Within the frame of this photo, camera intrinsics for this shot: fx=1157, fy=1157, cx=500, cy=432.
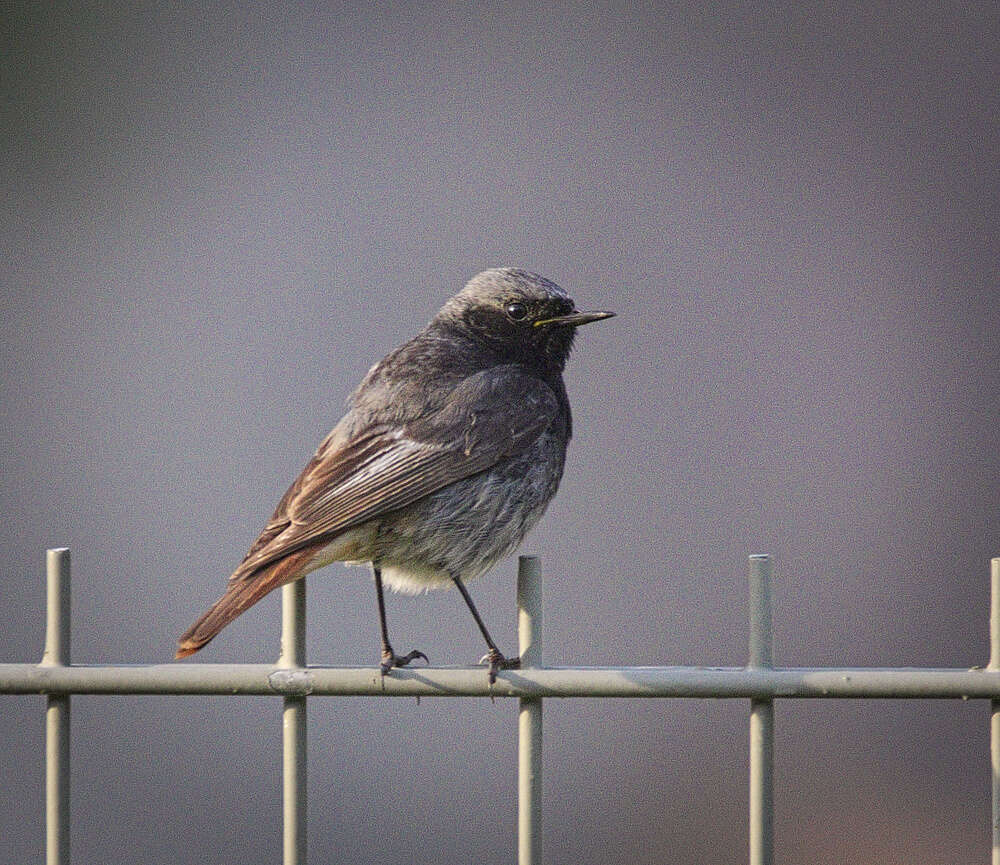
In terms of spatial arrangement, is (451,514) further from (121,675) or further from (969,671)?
(969,671)

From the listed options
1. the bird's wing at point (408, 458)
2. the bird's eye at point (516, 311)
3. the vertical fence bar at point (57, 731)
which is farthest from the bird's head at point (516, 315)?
the vertical fence bar at point (57, 731)

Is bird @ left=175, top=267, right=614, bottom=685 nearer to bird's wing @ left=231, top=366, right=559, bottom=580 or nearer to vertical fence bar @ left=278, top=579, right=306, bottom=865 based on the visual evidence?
bird's wing @ left=231, top=366, right=559, bottom=580

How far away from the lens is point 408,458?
278 cm

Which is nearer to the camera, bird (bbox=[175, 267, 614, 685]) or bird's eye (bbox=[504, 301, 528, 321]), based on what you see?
bird (bbox=[175, 267, 614, 685])

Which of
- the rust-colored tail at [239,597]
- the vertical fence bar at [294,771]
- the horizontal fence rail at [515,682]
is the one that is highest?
the rust-colored tail at [239,597]

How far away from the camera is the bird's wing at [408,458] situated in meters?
2.57

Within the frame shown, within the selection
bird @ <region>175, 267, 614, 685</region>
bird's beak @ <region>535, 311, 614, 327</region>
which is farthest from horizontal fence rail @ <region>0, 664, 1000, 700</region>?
bird's beak @ <region>535, 311, 614, 327</region>

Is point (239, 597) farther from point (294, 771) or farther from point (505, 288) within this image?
point (505, 288)

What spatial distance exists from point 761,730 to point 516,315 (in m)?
1.48

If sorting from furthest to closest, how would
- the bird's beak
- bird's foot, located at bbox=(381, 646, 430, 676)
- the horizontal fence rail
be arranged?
the bird's beak → bird's foot, located at bbox=(381, 646, 430, 676) → the horizontal fence rail

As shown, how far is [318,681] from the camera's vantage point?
7.25 feet

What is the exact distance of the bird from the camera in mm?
2594

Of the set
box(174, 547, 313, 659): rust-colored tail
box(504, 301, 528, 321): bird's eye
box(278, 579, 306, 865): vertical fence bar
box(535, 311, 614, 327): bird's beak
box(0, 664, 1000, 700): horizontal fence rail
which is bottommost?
box(278, 579, 306, 865): vertical fence bar

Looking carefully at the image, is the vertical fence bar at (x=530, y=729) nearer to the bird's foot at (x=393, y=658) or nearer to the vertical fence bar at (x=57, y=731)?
the bird's foot at (x=393, y=658)
